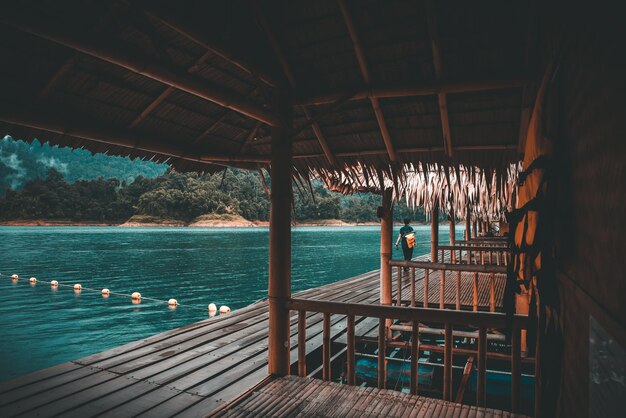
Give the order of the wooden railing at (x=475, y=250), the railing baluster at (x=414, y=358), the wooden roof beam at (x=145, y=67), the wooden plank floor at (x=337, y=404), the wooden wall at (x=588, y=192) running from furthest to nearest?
1. the wooden railing at (x=475, y=250)
2. the railing baluster at (x=414, y=358)
3. the wooden plank floor at (x=337, y=404)
4. the wooden roof beam at (x=145, y=67)
5. the wooden wall at (x=588, y=192)

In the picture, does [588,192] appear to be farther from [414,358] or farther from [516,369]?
[414,358]

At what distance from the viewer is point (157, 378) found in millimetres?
4215

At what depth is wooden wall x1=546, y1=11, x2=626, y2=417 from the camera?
2.99 ft

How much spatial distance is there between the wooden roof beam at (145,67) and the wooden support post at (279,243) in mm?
331

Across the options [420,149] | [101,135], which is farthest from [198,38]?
[420,149]

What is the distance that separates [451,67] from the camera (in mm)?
2787

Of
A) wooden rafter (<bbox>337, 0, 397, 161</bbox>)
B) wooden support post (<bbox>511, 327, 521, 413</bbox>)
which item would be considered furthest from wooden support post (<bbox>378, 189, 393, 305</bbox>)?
wooden support post (<bbox>511, 327, 521, 413</bbox>)

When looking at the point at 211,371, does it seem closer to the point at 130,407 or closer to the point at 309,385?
the point at 130,407

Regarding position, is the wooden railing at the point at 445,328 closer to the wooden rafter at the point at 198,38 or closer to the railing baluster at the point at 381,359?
the railing baluster at the point at 381,359

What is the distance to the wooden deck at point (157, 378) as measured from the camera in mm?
3473

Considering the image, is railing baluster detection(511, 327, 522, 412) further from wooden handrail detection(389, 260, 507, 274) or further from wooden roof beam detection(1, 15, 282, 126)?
wooden roof beam detection(1, 15, 282, 126)

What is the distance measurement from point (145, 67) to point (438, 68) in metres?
2.04

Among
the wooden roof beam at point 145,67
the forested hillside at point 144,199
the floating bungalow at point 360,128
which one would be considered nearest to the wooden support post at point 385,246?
the floating bungalow at point 360,128

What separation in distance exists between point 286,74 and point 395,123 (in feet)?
3.66
